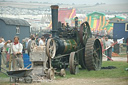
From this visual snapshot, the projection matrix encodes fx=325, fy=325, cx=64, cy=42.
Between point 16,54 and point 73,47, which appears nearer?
point 16,54

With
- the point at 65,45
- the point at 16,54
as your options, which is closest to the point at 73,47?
the point at 65,45

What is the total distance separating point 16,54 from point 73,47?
2886 mm

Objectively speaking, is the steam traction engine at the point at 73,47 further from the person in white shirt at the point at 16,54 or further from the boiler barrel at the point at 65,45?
the person in white shirt at the point at 16,54

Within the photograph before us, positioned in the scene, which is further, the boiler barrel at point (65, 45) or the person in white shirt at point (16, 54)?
the boiler barrel at point (65, 45)

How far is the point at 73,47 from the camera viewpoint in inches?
536

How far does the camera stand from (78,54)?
45.1 feet

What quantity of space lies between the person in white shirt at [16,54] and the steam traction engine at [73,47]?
114 centimetres

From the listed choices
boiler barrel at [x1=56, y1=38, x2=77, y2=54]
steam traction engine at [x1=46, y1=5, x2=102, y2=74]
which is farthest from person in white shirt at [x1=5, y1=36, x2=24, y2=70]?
boiler barrel at [x1=56, y1=38, x2=77, y2=54]

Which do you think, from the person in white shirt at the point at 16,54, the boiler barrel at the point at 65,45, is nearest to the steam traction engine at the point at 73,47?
A: the boiler barrel at the point at 65,45

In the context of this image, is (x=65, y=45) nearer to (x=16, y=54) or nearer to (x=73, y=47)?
(x=73, y=47)

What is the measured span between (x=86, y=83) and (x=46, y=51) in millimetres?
1985

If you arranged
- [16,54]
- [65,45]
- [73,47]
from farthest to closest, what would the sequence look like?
[73,47] < [65,45] < [16,54]

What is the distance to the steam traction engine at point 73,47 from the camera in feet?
41.5

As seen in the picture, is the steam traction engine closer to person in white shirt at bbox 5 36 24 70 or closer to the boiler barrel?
the boiler barrel
